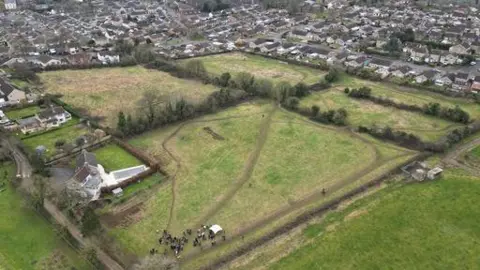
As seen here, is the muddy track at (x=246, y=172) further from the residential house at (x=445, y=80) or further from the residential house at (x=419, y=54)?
the residential house at (x=419, y=54)

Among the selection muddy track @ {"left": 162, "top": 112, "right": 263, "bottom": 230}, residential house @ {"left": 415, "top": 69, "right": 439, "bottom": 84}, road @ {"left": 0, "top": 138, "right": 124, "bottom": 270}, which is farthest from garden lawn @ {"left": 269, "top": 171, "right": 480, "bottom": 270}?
residential house @ {"left": 415, "top": 69, "right": 439, "bottom": 84}

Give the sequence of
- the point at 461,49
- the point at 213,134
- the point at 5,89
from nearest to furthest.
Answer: the point at 213,134, the point at 5,89, the point at 461,49

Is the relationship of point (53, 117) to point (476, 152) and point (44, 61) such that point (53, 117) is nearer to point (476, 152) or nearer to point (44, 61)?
point (44, 61)

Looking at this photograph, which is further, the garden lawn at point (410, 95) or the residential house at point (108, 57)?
the residential house at point (108, 57)

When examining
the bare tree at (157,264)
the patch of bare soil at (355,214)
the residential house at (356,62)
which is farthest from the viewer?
the residential house at (356,62)

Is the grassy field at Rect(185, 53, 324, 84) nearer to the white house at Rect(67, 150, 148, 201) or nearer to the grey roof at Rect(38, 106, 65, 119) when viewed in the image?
the grey roof at Rect(38, 106, 65, 119)

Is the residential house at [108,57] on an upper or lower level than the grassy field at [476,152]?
lower

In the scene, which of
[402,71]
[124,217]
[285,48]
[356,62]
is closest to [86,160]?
[124,217]

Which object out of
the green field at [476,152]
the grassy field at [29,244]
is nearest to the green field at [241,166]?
the grassy field at [29,244]
